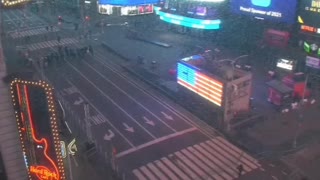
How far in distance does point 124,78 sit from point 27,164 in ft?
102

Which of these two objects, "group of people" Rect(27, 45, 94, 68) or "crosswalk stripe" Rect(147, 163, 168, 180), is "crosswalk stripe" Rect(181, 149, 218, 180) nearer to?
"crosswalk stripe" Rect(147, 163, 168, 180)

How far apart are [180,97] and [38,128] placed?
26020mm

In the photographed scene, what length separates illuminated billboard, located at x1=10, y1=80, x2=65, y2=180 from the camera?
14.9 meters

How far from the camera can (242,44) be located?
5731 centimetres

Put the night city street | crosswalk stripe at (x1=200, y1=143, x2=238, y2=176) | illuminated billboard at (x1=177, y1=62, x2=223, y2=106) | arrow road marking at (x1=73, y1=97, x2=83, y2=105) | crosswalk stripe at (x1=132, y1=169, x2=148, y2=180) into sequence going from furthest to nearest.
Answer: arrow road marking at (x1=73, y1=97, x2=83, y2=105) → illuminated billboard at (x1=177, y1=62, x2=223, y2=106) → crosswalk stripe at (x1=200, y1=143, x2=238, y2=176) → crosswalk stripe at (x1=132, y1=169, x2=148, y2=180) → the night city street

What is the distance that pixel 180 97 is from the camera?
4022 centimetres

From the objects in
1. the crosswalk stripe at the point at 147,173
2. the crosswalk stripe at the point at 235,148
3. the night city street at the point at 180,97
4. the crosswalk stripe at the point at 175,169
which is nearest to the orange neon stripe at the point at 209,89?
the night city street at the point at 180,97

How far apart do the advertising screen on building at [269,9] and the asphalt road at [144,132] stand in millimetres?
21193

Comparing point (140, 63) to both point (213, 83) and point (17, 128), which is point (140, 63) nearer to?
point (213, 83)

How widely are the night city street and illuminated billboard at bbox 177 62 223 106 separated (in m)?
0.15

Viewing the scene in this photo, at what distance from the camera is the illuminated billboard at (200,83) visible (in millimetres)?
34594

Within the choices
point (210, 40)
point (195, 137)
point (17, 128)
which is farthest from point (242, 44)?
point (17, 128)

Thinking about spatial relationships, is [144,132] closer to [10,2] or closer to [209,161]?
[209,161]

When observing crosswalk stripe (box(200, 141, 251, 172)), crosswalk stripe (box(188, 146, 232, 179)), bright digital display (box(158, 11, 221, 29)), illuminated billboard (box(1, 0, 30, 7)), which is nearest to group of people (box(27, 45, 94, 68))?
bright digital display (box(158, 11, 221, 29))
